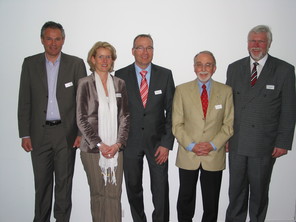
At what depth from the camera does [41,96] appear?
235 cm

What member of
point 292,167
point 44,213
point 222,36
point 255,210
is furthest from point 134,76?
point 292,167

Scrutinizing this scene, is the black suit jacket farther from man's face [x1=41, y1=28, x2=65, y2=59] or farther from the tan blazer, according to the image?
man's face [x1=41, y1=28, x2=65, y2=59]

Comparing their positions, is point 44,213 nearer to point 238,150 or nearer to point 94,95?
point 94,95

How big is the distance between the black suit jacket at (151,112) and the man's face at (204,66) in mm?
318

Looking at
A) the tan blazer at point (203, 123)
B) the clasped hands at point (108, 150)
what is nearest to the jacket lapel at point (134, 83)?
the tan blazer at point (203, 123)

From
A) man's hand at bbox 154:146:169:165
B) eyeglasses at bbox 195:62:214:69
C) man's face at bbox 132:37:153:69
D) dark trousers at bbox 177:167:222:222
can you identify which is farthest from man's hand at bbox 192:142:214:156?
man's face at bbox 132:37:153:69

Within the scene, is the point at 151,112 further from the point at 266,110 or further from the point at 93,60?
the point at 266,110

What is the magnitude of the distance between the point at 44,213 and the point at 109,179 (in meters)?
0.90

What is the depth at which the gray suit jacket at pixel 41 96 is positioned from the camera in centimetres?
235

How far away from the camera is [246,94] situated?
7.73ft

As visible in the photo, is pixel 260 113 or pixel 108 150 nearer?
pixel 108 150

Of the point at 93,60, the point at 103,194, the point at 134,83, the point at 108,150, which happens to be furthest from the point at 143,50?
the point at 103,194

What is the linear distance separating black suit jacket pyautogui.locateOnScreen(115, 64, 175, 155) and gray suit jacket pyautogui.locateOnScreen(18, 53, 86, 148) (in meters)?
0.52

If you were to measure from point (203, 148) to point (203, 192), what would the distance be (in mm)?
474
